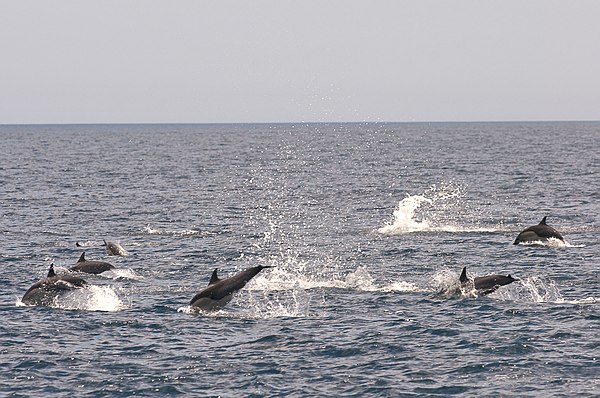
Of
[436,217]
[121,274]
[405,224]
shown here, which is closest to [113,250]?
[121,274]

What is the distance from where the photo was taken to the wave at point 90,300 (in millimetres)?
29438

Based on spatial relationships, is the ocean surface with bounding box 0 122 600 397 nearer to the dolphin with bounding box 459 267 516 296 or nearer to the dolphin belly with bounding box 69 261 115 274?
the dolphin belly with bounding box 69 261 115 274

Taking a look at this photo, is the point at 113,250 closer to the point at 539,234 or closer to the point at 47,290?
the point at 47,290

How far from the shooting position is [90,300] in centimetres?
3017

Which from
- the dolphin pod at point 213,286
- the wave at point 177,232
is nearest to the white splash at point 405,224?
the wave at point 177,232

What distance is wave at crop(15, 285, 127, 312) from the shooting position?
96.6 feet

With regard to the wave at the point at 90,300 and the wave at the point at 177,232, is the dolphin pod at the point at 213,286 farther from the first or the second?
the wave at the point at 177,232

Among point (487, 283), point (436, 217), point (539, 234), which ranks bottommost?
point (436, 217)

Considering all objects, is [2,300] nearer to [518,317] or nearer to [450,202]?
[518,317]

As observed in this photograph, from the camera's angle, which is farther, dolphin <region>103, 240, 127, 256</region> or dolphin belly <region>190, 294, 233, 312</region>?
dolphin <region>103, 240, 127, 256</region>

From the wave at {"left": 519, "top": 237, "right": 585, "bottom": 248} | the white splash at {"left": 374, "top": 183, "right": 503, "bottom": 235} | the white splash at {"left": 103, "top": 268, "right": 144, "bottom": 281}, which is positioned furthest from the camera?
the white splash at {"left": 374, "top": 183, "right": 503, "bottom": 235}

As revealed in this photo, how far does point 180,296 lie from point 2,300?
211 inches

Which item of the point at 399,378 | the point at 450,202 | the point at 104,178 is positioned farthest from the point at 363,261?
the point at 104,178

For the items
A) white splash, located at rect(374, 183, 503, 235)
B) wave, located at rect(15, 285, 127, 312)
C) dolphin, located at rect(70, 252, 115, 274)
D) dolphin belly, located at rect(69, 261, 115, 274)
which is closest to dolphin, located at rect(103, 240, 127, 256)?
dolphin, located at rect(70, 252, 115, 274)
